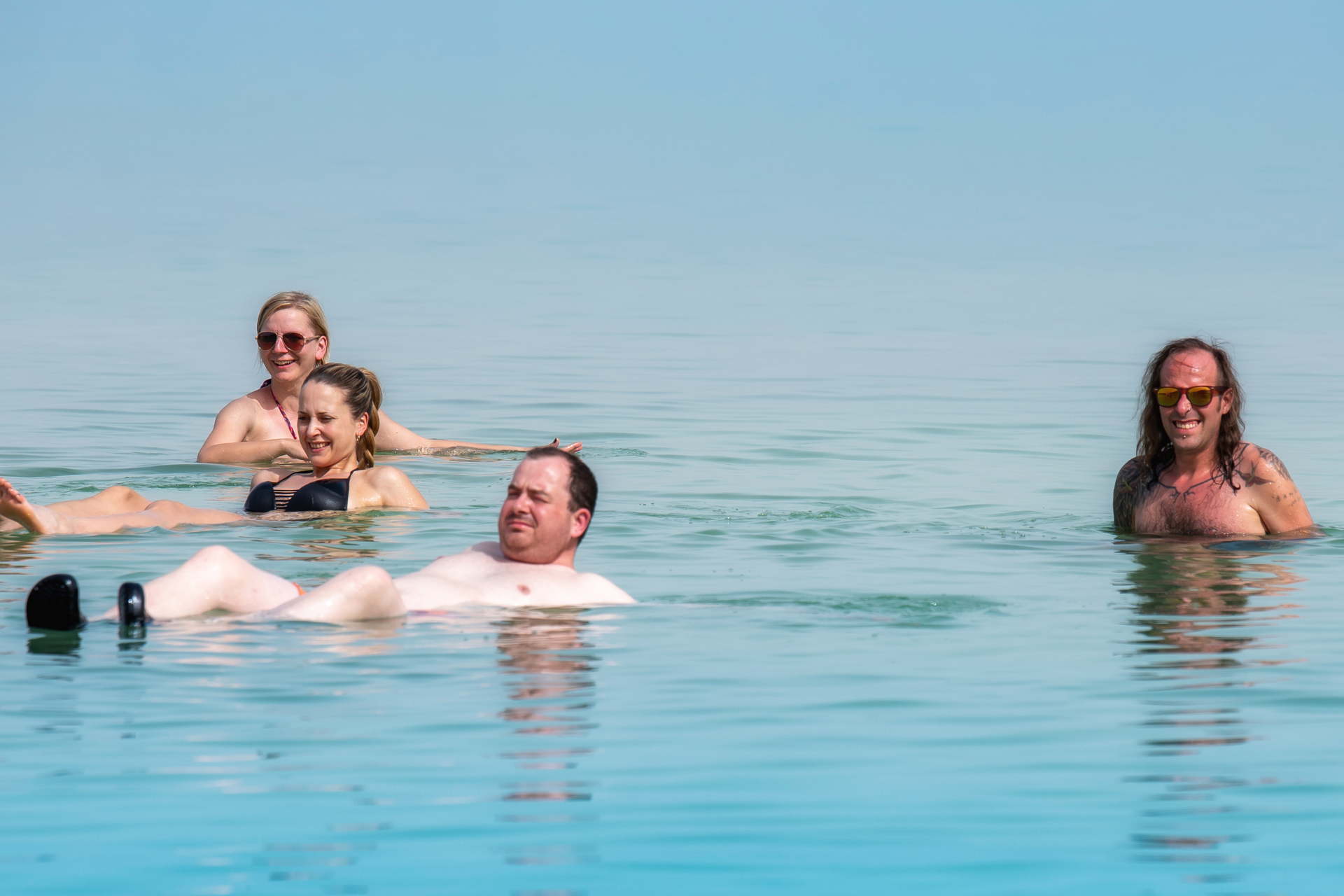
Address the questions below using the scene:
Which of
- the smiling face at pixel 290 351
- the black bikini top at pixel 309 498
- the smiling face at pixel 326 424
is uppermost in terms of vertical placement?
the smiling face at pixel 290 351

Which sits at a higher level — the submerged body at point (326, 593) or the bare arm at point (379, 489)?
the bare arm at point (379, 489)

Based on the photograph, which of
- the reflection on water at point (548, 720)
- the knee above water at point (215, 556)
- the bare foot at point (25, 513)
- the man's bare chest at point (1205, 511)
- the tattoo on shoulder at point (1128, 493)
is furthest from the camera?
the tattoo on shoulder at point (1128, 493)

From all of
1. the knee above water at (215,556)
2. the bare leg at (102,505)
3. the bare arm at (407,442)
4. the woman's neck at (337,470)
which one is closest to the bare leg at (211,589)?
the knee above water at (215,556)

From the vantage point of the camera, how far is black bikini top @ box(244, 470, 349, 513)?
11.1 metres

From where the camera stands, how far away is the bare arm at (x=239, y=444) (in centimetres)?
1361

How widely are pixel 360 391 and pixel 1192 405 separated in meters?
4.89

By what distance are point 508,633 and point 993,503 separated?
19.5 ft

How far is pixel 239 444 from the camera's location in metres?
13.6

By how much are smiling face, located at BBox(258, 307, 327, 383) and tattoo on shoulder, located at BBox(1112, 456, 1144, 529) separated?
225 inches

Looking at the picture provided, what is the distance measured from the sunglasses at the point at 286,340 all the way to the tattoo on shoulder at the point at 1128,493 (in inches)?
229

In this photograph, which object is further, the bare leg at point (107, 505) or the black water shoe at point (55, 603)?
the bare leg at point (107, 505)

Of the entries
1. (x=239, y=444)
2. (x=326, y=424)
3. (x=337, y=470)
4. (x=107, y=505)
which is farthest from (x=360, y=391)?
(x=239, y=444)

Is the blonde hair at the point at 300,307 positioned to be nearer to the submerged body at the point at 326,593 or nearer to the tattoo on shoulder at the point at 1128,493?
the submerged body at the point at 326,593

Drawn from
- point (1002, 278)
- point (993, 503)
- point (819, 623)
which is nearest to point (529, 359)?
point (993, 503)
